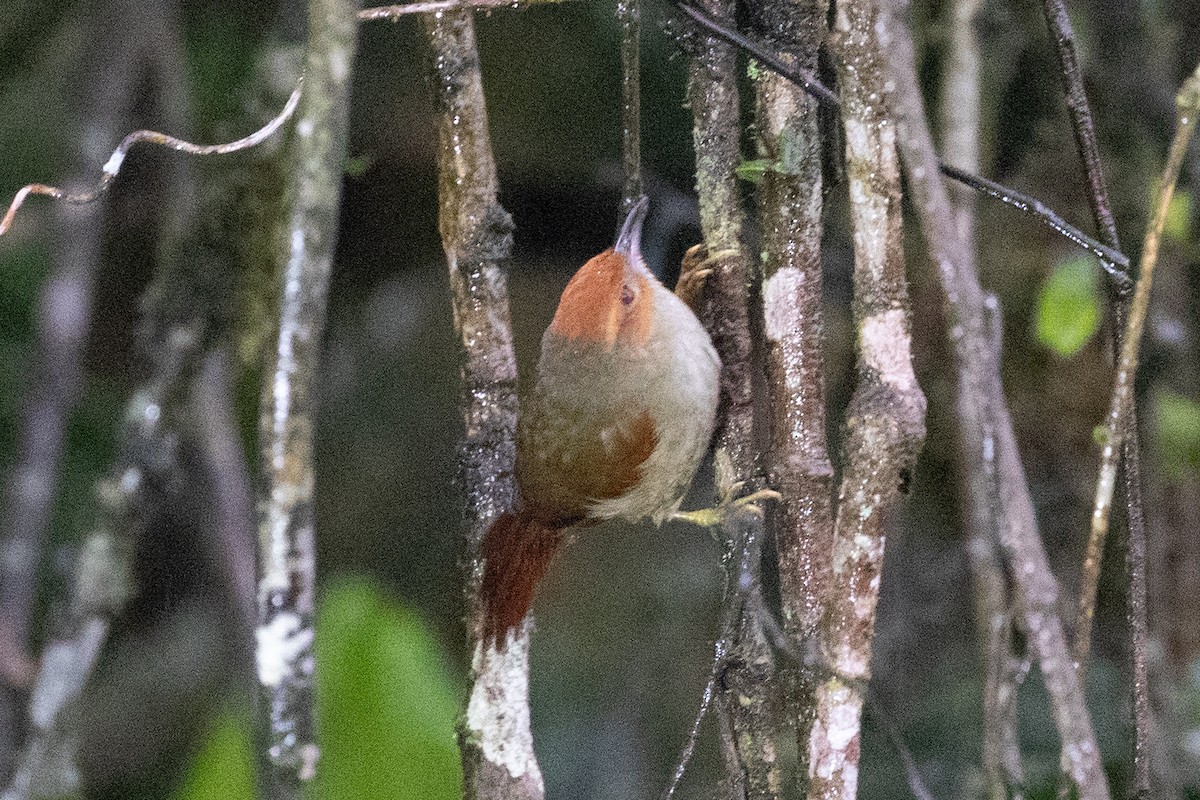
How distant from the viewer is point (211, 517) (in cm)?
261

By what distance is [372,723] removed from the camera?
7.38 feet

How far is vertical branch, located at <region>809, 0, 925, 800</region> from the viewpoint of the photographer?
1.48m

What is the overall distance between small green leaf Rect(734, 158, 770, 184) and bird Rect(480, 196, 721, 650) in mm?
218

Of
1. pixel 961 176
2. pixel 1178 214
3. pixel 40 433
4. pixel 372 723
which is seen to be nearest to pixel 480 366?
pixel 961 176

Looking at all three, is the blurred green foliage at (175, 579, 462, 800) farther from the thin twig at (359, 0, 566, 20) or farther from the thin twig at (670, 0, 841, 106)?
the thin twig at (670, 0, 841, 106)

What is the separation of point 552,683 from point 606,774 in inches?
11.7

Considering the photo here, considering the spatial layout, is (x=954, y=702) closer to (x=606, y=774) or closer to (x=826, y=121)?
(x=606, y=774)

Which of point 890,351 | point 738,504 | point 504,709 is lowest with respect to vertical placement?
point 504,709

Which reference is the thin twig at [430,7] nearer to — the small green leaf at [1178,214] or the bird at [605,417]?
the bird at [605,417]

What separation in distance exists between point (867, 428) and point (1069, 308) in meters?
0.84

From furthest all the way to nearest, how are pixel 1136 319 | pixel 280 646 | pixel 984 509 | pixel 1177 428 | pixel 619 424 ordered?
pixel 1177 428 < pixel 619 424 < pixel 1136 319 < pixel 984 509 < pixel 280 646

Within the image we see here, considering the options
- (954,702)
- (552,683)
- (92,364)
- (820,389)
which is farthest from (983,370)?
(92,364)

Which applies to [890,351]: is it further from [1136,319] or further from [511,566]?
[511,566]

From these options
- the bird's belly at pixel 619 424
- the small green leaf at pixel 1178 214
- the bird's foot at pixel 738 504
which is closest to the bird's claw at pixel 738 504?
the bird's foot at pixel 738 504
